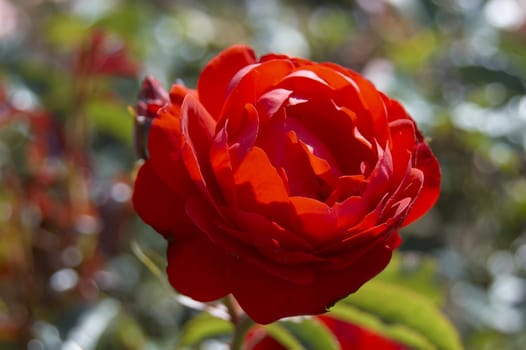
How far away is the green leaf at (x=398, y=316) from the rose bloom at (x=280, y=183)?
14 cm

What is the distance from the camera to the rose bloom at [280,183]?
1.72ft

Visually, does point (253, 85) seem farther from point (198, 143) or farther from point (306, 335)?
point (306, 335)

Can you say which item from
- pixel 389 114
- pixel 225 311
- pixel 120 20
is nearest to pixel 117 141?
pixel 120 20

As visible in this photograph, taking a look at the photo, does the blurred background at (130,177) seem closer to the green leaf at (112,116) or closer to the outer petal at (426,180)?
the green leaf at (112,116)

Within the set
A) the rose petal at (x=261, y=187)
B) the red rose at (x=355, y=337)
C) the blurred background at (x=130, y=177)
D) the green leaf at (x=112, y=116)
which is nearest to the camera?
the rose petal at (x=261, y=187)

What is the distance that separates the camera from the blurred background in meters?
1.01

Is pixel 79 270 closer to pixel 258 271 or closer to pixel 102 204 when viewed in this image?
pixel 102 204

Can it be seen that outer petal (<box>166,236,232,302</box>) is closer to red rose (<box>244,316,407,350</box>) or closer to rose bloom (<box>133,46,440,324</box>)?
rose bloom (<box>133,46,440,324</box>)

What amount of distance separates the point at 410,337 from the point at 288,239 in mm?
244

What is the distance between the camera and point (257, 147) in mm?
534

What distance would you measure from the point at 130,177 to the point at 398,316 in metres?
0.35

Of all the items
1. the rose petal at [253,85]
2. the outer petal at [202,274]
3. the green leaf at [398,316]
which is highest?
the rose petal at [253,85]

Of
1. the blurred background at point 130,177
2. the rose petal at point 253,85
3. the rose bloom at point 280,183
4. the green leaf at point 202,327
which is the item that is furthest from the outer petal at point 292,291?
the blurred background at point 130,177

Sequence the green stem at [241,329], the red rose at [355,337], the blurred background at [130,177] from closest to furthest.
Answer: the green stem at [241,329] → the red rose at [355,337] → the blurred background at [130,177]
